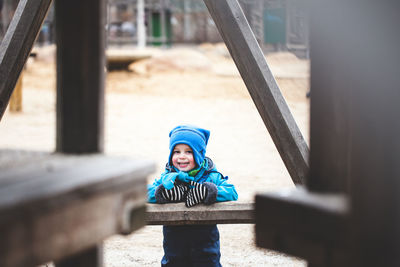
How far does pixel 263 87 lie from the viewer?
9.06 feet

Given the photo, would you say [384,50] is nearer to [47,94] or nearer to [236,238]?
[236,238]

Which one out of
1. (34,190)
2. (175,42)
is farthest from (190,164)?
(175,42)

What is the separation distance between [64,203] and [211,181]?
207 cm

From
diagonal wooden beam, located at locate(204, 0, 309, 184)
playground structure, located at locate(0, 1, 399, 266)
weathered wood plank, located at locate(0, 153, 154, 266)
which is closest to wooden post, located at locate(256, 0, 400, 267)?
playground structure, located at locate(0, 1, 399, 266)

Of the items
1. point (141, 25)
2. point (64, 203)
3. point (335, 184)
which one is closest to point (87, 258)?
point (64, 203)

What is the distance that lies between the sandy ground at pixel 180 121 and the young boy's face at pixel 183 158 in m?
0.41

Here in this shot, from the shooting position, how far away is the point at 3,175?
1.08 metres

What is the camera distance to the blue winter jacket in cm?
291

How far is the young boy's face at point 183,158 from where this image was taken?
3088 millimetres

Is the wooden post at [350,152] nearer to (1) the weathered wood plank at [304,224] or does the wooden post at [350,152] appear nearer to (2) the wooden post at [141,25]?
(1) the weathered wood plank at [304,224]

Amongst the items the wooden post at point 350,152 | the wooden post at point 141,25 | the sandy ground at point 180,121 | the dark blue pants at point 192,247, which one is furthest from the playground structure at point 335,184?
the wooden post at point 141,25

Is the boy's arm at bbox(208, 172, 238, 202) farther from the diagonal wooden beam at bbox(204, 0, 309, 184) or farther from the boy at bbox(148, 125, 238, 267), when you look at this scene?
the diagonal wooden beam at bbox(204, 0, 309, 184)

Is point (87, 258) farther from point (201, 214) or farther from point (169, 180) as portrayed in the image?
point (169, 180)

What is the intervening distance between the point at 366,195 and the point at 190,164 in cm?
224
